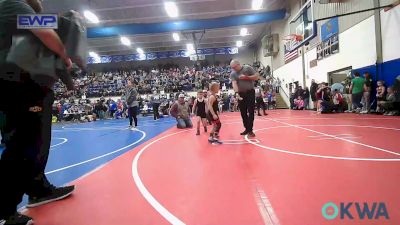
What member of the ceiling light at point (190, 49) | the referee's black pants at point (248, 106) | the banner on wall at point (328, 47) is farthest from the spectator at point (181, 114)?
the ceiling light at point (190, 49)

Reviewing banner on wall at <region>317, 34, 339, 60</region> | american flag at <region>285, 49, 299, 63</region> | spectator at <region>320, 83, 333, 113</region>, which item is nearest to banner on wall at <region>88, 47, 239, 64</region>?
american flag at <region>285, 49, 299, 63</region>

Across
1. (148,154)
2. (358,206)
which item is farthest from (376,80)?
(358,206)

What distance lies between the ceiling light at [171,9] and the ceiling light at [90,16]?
4697mm

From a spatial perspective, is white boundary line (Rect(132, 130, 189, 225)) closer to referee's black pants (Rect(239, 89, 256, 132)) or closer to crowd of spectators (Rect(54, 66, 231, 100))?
referee's black pants (Rect(239, 89, 256, 132))

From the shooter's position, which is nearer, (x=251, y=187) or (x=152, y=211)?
(x=152, y=211)

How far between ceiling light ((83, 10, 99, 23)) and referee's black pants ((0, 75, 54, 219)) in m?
17.5

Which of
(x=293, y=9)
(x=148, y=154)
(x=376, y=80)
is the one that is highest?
(x=293, y=9)

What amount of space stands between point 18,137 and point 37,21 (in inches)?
32.5

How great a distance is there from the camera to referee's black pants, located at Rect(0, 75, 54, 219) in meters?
1.99

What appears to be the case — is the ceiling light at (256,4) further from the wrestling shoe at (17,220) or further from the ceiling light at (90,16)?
the wrestling shoe at (17,220)

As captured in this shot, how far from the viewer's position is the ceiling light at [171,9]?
17759mm

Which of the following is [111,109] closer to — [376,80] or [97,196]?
[376,80]

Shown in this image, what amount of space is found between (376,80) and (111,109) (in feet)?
59.2

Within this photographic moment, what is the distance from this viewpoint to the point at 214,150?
4.94 meters
